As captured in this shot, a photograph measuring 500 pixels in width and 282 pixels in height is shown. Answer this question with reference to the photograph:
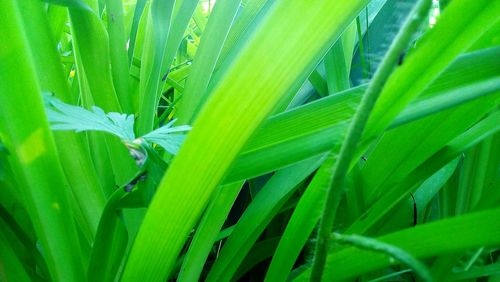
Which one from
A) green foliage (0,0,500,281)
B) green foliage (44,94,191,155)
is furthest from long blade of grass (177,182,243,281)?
green foliage (44,94,191,155)

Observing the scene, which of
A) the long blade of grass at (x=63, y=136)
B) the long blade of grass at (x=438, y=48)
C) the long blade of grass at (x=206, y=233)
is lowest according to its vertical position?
the long blade of grass at (x=206, y=233)

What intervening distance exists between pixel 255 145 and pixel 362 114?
0.54 feet

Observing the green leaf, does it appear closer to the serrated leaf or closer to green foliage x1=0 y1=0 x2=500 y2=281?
green foliage x1=0 y1=0 x2=500 y2=281

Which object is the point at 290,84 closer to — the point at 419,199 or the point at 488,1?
the point at 488,1

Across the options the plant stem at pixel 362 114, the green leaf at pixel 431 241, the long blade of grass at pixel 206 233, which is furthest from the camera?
the long blade of grass at pixel 206 233

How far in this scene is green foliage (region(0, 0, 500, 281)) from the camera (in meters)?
0.24

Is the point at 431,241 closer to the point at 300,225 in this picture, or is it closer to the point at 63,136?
the point at 300,225

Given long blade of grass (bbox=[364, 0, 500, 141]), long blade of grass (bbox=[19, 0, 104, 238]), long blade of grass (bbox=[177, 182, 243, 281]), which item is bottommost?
long blade of grass (bbox=[177, 182, 243, 281])

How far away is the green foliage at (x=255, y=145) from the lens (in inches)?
9.3

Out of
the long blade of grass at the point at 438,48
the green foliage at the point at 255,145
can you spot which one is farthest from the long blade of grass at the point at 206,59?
the long blade of grass at the point at 438,48

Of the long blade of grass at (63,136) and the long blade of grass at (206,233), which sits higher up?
the long blade of grass at (63,136)

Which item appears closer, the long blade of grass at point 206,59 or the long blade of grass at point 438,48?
the long blade of grass at point 438,48

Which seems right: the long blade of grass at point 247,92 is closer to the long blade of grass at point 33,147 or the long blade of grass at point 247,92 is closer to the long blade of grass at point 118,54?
the long blade of grass at point 33,147

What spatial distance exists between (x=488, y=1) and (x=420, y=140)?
0.56ft
